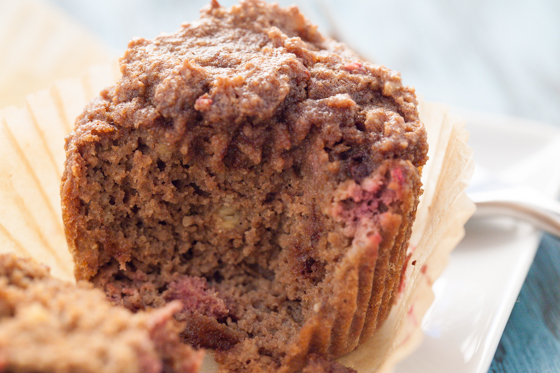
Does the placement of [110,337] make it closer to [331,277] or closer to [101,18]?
[331,277]

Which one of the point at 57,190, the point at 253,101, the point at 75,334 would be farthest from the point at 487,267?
the point at 57,190

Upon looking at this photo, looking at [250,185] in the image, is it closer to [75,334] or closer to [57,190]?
[75,334]

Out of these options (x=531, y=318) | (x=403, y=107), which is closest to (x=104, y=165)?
(x=403, y=107)

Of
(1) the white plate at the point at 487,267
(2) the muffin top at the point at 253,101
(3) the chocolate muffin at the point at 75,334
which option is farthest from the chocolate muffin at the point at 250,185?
(3) the chocolate muffin at the point at 75,334

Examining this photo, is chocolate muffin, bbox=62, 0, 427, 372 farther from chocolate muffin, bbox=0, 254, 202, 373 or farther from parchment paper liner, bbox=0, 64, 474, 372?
chocolate muffin, bbox=0, 254, 202, 373

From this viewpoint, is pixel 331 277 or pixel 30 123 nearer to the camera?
pixel 331 277
